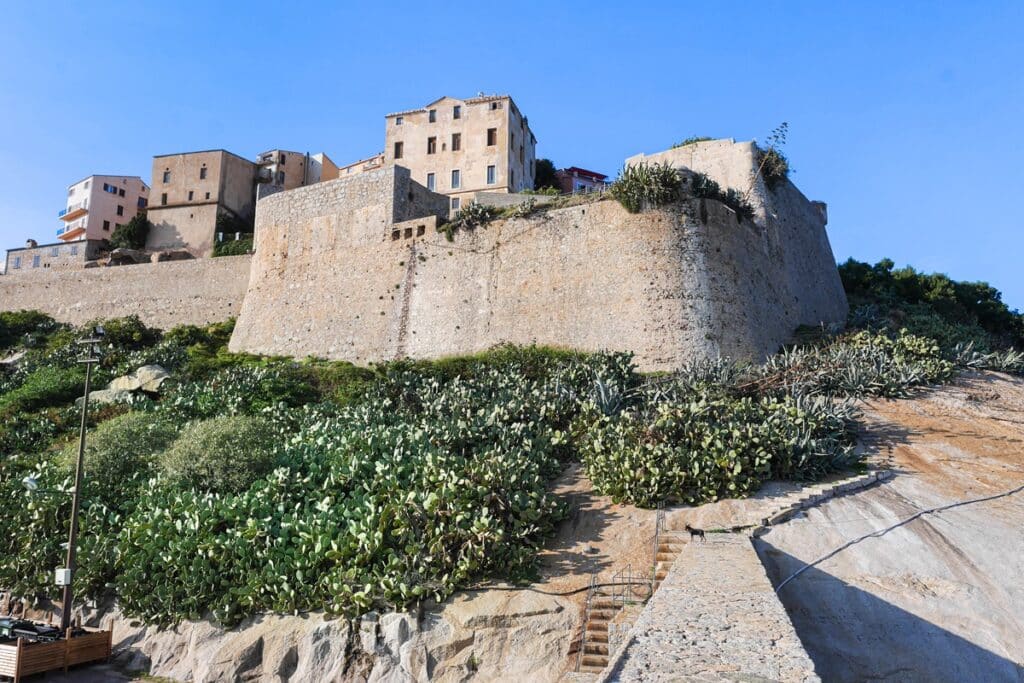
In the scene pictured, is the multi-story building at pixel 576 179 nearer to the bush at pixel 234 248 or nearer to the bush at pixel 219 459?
the bush at pixel 234 248

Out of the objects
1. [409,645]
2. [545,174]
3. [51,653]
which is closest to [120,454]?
[51,653]

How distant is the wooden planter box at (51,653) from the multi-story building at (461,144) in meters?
29.5

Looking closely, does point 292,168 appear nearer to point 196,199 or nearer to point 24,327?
point 196,199

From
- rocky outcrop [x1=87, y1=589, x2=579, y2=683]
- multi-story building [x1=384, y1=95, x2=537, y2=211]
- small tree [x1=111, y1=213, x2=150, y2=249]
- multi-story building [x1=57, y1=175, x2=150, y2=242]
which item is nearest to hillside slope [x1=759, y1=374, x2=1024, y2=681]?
rocky outcrop [x1=87, y1=589, x2=579, y2=683]

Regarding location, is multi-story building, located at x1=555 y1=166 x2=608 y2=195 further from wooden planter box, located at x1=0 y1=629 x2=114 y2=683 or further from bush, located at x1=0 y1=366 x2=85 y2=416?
wooden planter box, located at x1=0 y1=629 x2=114 y2=683

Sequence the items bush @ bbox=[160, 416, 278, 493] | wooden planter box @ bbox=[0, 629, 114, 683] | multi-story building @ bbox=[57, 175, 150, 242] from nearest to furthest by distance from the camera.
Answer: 1. wooden planter box @ bbox=[0, 629, 114, 683]
2. bush @ bbox=[160, 416, 278, 493]
3. multi-story building @ bbox=[57, 175, 150, 242]

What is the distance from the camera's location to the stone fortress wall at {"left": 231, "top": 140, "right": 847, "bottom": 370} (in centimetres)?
2314

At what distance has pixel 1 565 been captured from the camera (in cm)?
1490

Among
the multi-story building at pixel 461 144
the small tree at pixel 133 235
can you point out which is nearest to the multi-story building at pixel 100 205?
the small tree at pixel 133 235

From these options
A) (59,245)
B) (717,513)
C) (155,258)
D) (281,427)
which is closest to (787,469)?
(717,513)

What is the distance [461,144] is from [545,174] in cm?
917

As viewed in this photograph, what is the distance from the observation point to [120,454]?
681 inches

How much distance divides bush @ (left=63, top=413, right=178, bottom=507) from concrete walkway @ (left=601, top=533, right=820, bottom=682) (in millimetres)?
12295

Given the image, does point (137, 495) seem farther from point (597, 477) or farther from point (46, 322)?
point (46, 322)
